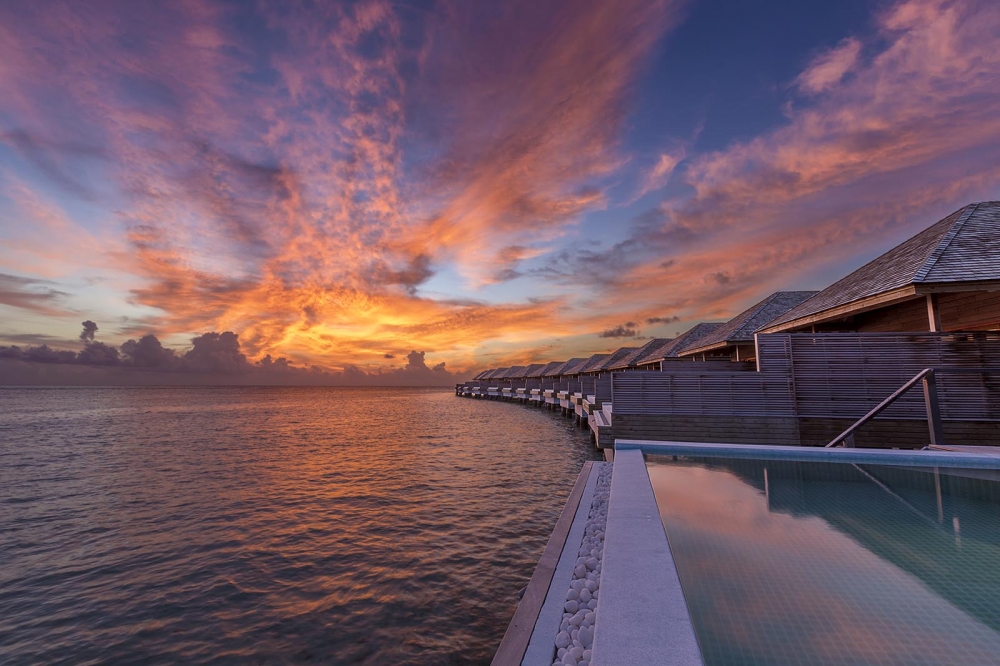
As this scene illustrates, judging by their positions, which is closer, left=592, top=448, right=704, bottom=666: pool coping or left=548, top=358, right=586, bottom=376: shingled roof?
left=592, top=448, right=704, bottom=666: pool coping

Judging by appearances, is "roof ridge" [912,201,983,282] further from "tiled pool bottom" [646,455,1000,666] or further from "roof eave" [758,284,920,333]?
"tiled pool bottom" [646,455,1000,666]

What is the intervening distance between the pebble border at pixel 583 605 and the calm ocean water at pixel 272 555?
1454 millimetres

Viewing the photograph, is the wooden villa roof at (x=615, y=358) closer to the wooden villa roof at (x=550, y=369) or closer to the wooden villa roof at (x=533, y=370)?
the wooden villa roof at (x=550, y=369)

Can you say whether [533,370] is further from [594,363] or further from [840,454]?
[840,454]

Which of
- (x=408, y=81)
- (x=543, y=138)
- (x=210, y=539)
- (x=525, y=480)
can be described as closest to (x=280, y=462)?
(x=210, y=539)

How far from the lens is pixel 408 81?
1285 centimetres

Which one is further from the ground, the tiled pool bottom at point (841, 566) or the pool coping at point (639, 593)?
the pool coping at point (639, 593)

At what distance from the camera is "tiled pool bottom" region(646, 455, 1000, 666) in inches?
87.0

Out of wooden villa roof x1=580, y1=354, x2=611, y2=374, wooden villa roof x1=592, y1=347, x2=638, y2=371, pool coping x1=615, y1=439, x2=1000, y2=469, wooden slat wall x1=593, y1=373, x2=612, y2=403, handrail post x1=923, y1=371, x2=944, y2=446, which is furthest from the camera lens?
wooden villa roof x1=580, y1=354, x2=611, y2=374

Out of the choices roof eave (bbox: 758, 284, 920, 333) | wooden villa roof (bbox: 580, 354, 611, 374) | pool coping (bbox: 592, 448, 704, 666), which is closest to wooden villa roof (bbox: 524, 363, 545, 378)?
wooden villa roof (bbox: 580, 354, 611, 374)

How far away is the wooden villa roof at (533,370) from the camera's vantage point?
6212 cm

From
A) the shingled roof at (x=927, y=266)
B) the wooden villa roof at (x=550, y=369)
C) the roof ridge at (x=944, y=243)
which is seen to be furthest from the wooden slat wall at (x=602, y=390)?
the wooden villa roof at (x=550, y=369)

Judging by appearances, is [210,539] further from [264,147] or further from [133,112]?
[133,112]

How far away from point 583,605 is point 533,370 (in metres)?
62.3
